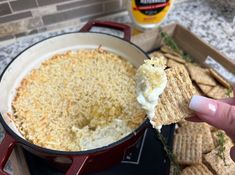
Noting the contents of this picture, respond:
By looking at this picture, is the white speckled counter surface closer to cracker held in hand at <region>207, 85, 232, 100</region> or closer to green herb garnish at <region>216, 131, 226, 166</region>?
cracker held in hand at <region>207, 85, 232, 100</region>

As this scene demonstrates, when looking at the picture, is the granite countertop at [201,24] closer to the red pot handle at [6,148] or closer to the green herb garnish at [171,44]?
the green herb garnish at [171,44]

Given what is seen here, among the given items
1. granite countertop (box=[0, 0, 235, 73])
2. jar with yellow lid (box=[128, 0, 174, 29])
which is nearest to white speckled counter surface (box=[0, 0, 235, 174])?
granite countertop (box=[0, 0, 235, 73])

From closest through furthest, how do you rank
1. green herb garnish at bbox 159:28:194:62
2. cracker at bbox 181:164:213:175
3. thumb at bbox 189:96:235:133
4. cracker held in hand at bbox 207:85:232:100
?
thumb at bbox 189:96:235:133 < cracker at bbox 181:164:213:175 < cracker held in hand at bbox 207:85:232:100 < green herb garnish at bbox 159:28:194:62

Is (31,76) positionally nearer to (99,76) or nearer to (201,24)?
(99,76)

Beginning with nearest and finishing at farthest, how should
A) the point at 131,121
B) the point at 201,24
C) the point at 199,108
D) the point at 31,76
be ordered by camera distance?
the point at 199,108, the point at 131,121, the point at 31,76, the point at 201,24

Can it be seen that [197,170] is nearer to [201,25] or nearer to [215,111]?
[215,111]

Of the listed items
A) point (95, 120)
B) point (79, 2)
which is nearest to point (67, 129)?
point (95, 120)

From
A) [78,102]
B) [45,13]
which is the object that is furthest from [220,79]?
[45,13]

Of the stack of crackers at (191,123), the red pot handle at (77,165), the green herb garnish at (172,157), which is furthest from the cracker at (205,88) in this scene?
the red pot handle at (77,165)
